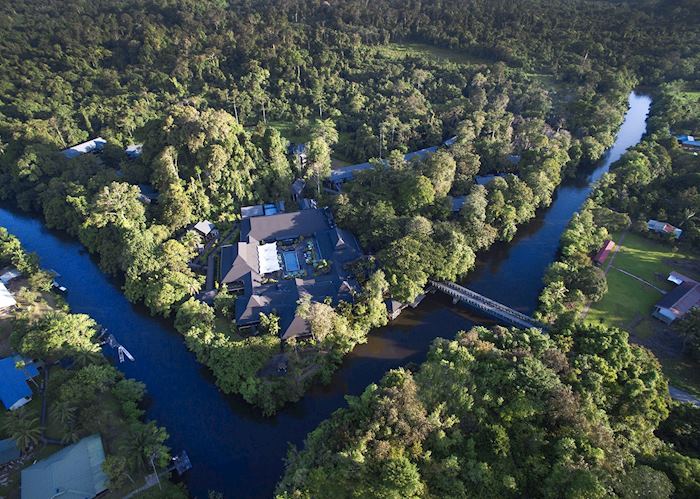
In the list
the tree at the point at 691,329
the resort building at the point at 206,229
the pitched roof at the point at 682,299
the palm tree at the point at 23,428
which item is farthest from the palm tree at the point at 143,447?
the pitched roof at the point at 682,299

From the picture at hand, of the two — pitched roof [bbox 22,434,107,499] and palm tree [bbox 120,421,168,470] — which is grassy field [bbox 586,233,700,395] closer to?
palm tree [bbox 120,421,168,470]

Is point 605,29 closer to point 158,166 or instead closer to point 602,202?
point 602,202

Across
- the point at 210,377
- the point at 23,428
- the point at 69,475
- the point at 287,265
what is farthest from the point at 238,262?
the point at 69,475

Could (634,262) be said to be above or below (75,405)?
above

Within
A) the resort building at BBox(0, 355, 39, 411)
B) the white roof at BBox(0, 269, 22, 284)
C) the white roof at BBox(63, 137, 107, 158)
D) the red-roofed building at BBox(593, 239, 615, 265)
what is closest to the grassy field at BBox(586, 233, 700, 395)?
the red-roofed building at BBox(593, 239, 615, 265)

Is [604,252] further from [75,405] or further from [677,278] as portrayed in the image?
[75,405]

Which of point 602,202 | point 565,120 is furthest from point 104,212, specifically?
point 565,120
